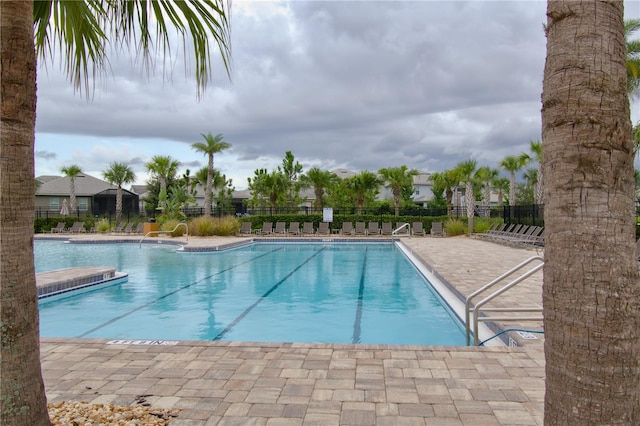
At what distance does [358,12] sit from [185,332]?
6182 millimetres

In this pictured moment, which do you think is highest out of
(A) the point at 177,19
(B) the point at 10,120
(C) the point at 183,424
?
(A) the point at 177,19

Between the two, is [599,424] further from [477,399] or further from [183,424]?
[183,424]

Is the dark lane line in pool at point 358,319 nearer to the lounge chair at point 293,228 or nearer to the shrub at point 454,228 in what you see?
the shrub at point 454,228

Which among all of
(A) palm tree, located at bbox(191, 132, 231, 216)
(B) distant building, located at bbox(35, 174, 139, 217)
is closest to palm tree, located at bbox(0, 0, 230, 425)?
(A) palm tree, located at bbox(191, 132, 231, 216)

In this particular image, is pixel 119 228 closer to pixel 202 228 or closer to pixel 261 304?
pixel 202 228

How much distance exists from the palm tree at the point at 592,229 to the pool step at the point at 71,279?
9113 millimetres

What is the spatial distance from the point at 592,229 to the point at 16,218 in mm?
2476

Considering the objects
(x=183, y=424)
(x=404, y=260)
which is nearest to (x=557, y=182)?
(x=183, y=424)

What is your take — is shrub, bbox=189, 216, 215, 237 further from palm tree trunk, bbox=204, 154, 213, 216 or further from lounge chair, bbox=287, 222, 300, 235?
palm tree trunk, bbox=204, 154, 213, 216

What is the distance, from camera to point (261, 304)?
855 centimetres

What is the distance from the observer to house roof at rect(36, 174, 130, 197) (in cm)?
3988

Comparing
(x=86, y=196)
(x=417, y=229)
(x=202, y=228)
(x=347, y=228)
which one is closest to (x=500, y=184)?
(x=417, y=229)

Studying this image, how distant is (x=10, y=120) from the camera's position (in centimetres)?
212

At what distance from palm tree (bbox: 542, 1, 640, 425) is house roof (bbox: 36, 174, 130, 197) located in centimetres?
4274
